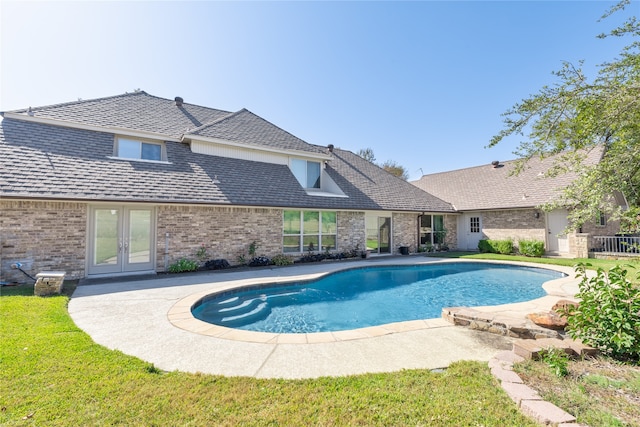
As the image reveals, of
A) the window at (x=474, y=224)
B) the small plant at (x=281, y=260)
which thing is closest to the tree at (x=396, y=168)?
the window at (x=474, y=224)

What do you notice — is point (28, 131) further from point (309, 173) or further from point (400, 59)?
point (400, 59)

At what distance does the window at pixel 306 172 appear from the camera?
16.0 meters

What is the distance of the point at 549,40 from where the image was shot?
9.11m

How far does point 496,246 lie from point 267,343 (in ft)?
58.9

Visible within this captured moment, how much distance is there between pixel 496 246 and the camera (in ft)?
59.0

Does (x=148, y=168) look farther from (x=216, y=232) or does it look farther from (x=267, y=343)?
(x=267, y=343)

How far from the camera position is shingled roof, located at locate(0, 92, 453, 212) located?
30.4ft

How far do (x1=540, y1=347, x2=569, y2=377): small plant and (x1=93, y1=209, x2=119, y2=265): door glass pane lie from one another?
11.9 meters

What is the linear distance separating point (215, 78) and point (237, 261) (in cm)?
906

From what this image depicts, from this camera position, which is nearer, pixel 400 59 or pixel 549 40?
pixel 549 40

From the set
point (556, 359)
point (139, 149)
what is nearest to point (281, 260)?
point (139, 149)

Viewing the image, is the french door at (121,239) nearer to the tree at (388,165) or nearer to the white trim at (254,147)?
the white trim at (254,147)

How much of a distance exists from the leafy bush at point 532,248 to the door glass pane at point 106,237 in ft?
65.7

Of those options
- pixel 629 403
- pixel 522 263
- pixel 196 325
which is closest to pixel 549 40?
pixel 522 263
